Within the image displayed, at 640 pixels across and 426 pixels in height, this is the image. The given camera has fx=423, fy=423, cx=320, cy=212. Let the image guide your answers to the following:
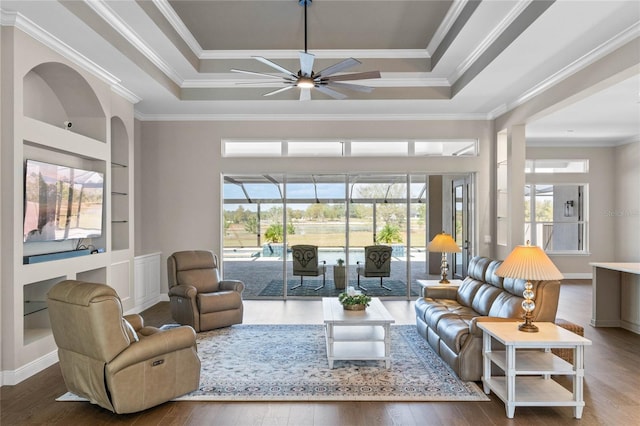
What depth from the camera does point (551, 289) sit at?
369 centimetres

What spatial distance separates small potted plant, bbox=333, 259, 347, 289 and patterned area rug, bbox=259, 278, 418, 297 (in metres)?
0.08

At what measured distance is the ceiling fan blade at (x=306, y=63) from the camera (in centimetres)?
Answer: 394

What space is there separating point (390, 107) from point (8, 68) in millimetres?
4990

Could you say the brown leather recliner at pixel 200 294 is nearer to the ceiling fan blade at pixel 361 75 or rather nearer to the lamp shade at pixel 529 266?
the ceiling fan blade at pixel 361 75

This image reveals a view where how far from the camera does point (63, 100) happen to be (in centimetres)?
513

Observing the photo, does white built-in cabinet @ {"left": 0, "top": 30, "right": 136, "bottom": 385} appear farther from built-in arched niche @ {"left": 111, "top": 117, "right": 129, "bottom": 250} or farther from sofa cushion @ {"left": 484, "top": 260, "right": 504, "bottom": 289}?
sofa cushion @ {"left": 484, "top": 260, "right": 504, "bottom": 289}

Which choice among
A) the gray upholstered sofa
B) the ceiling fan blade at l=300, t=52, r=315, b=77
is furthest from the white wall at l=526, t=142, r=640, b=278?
the ceiling fan blade at l=300, t=52, r=315, b=77

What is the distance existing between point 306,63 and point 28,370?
3.89m

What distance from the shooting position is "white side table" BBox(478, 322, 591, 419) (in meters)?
3.07

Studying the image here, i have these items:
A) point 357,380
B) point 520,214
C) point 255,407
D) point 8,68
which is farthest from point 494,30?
point 8,68

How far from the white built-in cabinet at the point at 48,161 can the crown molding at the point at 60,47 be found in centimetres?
6

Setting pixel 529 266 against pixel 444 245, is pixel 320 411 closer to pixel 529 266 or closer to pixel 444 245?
pixel 529 266

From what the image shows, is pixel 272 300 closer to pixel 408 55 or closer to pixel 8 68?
pixel 408 55

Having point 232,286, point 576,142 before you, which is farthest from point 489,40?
point 576,142
